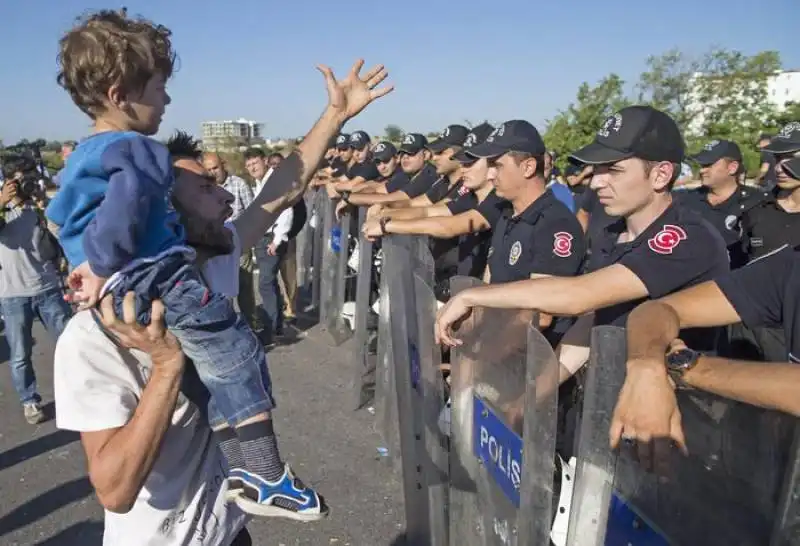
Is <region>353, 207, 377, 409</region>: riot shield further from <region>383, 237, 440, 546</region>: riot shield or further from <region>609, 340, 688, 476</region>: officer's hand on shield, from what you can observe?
<region>609, 340, 688, 476</region>: officer's hand on shield

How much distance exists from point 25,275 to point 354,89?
443 cm

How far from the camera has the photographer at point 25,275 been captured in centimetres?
564

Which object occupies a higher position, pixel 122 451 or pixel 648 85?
pixel 648 85

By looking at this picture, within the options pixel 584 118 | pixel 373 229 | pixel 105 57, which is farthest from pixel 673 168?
pixel 584 118

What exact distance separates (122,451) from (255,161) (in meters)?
8.61

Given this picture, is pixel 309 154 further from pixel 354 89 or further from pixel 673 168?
pixel 673 168

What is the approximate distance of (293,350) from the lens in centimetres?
771

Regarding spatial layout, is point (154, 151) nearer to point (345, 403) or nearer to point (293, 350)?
point (345, 403)

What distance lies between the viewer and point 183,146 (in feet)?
6.61

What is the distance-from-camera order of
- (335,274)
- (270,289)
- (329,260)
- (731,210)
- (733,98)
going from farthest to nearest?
(733,98)
(270,289)
(329,260)
(335,274)
(731,210)

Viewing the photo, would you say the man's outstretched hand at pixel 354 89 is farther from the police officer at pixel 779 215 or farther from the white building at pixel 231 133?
the white building at pixel 231 133

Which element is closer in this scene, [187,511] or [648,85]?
[187,511]

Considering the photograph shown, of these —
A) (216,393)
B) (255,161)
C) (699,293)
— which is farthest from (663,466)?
(255,161)

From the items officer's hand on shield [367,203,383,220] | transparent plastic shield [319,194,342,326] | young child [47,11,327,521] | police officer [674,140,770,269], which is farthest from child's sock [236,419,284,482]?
transparent plastic shield [319,194,342,326]
